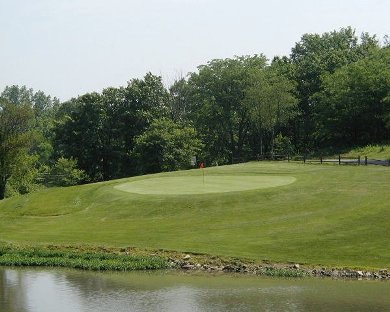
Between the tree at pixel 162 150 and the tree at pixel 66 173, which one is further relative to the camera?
the tree at pixel 66 173

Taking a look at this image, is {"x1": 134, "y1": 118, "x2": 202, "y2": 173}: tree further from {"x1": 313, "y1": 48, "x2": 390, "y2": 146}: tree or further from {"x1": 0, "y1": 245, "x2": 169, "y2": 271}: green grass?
{"x1": 0, "y1": 245, "x2": 169, "y2": 271}: green grass

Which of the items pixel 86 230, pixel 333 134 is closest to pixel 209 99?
pixel 333 134

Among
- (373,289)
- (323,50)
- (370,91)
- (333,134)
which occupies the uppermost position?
(323,50)

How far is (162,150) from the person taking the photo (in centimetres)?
8344

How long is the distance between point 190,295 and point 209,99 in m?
74.7

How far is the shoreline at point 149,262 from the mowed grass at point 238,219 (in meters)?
0.83

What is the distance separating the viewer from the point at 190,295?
26.1 metres


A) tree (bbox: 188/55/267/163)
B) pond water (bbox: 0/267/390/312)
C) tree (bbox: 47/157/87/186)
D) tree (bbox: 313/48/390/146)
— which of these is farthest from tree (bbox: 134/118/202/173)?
pond water (bbox: 0/267/390/312)

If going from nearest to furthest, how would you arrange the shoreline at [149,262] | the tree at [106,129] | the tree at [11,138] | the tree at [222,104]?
the shoreline at [149,262], the tree at [11,138], the tree at [106,129], the tree at [222,104]

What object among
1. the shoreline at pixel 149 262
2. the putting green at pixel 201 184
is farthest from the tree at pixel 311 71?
the shoreline at pixel 149 262

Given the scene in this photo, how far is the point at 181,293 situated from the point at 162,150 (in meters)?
57.5

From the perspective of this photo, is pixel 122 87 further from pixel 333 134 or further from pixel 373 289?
pixel 373 289

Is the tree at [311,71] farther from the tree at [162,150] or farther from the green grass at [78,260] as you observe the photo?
the green grass at [78,260]

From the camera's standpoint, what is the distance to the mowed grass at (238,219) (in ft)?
110
